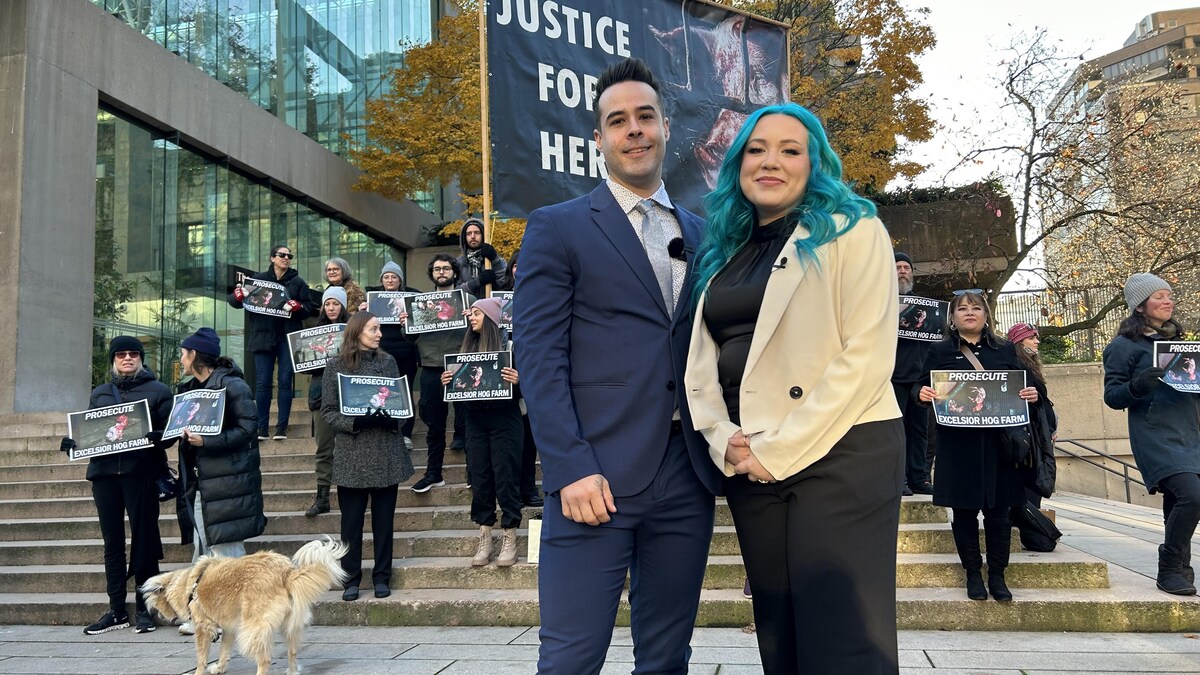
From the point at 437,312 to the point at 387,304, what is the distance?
972 mm

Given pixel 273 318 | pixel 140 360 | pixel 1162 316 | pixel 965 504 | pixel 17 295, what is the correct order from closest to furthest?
pixel 965 504, pixel 1162 316, pixel 140 360, pixel 273 318, pixel 17 295

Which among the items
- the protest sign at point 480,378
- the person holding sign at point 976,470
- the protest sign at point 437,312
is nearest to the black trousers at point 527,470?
the protest sign at point 480,378

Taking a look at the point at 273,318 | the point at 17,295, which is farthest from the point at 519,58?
the point at 17,295

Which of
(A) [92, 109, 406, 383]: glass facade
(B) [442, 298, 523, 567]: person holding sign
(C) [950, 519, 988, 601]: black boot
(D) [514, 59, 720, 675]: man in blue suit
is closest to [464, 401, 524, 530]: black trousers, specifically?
(B) [442, 298, 523, 567]: person holding sign

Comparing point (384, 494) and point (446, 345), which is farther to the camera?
point (446, 345)

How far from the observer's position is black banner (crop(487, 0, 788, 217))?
24.1 ft

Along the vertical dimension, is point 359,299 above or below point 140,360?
above

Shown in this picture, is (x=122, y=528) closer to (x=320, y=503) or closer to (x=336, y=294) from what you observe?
(x=320, y=503)

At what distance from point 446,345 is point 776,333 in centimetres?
650

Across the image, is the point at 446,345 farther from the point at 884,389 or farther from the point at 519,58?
the point at 884,389

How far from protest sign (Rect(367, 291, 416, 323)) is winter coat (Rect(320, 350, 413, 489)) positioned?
251 centimetres

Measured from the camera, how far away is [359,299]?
964cm

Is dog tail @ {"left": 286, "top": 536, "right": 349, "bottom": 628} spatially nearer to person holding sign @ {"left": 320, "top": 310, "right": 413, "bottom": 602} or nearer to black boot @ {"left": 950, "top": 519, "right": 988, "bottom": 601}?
person holding sign @ {"left": 320, "top": 310, "right": 413, "bottom": 602}

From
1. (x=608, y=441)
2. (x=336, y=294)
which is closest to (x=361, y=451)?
(x=336, y=294)
